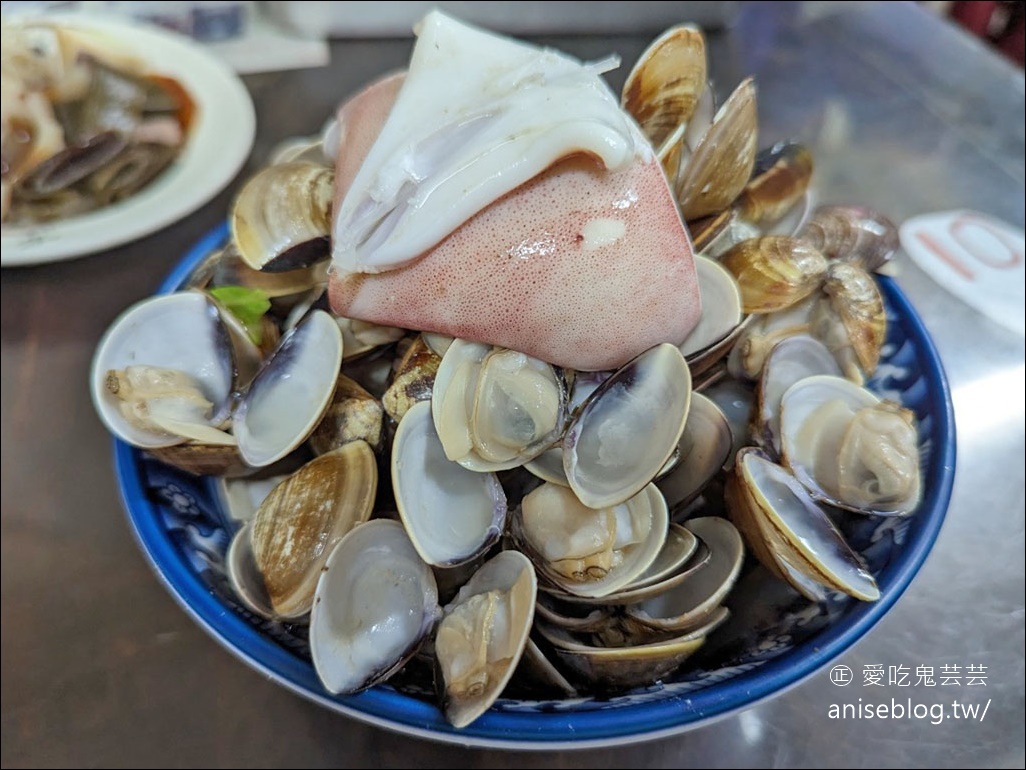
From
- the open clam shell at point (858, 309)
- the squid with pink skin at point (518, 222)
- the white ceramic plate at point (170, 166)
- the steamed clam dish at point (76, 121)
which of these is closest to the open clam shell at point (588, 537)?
the squid with pink skin at point (518, 222)

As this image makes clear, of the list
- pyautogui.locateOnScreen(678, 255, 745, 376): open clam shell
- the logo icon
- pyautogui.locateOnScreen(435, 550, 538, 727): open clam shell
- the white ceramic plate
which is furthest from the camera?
the white ceramic plate

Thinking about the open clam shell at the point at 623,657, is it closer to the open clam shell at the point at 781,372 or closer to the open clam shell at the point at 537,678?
the open clam shell at the point at 537,678

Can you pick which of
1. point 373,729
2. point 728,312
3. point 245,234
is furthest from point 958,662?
point 245,234

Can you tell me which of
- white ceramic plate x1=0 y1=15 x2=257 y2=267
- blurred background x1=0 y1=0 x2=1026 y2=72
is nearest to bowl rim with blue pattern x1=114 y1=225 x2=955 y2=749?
white ceramic plate x1=0 y1=15 x2=257 y2=267

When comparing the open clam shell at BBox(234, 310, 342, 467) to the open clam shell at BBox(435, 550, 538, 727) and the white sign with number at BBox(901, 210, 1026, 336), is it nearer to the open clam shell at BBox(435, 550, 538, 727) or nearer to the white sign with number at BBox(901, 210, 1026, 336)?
the open clam shell at BBox(435, 550, 538, 727)

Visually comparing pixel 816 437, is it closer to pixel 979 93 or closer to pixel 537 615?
pixel 537 615
